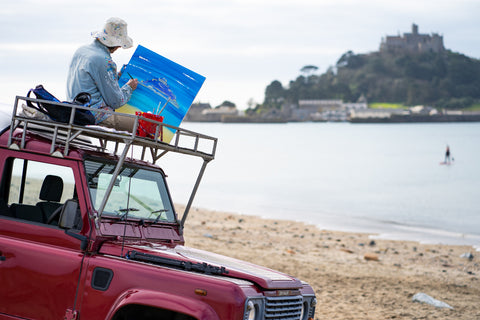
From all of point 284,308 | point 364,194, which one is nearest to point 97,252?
point 284,308

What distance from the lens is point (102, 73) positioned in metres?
6.16

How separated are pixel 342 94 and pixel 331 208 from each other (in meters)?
142

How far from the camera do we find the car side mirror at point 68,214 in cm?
537

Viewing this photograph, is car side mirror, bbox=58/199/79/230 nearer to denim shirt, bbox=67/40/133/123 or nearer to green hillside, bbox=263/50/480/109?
denim shirt, bbox=67/40/133/123

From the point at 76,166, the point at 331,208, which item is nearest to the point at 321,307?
the point at 76,166

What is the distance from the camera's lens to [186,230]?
18469 millimetres

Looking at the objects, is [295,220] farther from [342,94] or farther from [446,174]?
[342,94]

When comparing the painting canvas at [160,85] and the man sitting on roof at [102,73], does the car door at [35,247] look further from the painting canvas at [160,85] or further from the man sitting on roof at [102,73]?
the painting canvas at [160,85]

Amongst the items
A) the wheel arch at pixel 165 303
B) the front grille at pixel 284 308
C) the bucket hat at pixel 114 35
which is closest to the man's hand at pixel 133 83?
the bucket hat at pixel 114 35

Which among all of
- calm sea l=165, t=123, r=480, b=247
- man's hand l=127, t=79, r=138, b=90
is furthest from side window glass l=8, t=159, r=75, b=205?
calm sea l=165, t=123, r=480, b=247

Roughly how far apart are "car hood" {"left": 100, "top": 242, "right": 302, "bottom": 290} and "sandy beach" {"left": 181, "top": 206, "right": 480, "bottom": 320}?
450 cm

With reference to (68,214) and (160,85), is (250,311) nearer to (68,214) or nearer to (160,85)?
(68,214)

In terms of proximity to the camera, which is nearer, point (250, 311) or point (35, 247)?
point (250, 311)

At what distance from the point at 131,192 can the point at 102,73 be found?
44.1 inches
